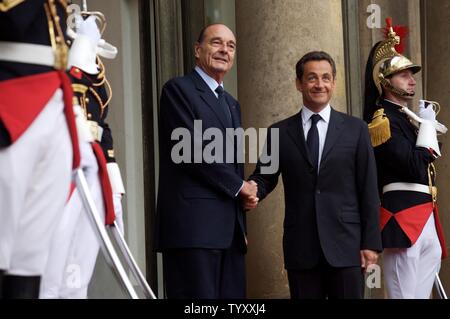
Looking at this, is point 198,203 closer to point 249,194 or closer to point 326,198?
point 249,194

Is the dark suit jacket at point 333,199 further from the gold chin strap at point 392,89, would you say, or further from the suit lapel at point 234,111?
the gold chin strap at point 392,89

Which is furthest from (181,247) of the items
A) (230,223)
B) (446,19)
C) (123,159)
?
(446,19)

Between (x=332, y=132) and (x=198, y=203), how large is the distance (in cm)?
84

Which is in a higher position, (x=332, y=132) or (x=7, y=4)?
(x=7, y=4)

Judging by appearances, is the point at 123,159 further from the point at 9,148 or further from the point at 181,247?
the point at 9,148

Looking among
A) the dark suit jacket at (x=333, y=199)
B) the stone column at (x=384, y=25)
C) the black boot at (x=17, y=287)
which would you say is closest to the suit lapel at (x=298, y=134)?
the dark suit jacket at (x=333, y=199)

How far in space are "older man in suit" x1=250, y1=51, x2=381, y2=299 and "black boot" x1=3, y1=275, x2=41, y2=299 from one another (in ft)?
6.87

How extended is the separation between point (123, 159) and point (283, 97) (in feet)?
5.64

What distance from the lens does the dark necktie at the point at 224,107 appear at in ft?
20.6

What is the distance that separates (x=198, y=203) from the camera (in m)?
6.09

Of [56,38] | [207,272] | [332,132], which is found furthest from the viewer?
[332,132]

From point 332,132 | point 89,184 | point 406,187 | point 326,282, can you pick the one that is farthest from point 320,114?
point 89,184

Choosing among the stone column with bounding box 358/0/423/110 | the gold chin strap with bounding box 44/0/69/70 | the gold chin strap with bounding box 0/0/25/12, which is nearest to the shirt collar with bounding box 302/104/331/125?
the gold chin strap with bounding box 44/0/69/70

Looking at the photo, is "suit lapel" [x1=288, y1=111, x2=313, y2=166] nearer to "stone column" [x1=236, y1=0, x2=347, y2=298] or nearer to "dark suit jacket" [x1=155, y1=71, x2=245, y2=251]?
"dark suit jacket" [x1=155, y1=71, x2=245, y2=251]
